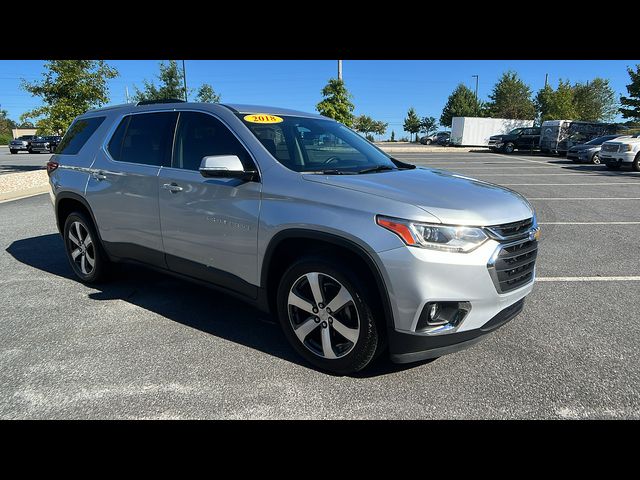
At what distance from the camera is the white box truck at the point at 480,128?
40.4 m

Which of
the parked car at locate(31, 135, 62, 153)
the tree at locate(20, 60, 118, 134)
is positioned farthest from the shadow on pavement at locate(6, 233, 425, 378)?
the parked car at locate(31, 135, 62, 153)

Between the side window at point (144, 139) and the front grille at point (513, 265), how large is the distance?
276 cm

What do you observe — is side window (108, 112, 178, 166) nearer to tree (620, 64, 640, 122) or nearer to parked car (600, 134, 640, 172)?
parked car (600, 134, 640, 172)

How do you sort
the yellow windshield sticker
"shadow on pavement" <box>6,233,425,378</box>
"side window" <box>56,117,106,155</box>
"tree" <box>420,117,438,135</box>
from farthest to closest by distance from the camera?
"tree" <box>420,117,438,135</box> → "side window" <box>56,117,106,155</box> → the yellow windshield sticker → "shadow on pavement" <box>6,233,425,378</box>

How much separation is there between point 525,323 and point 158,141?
142 inches

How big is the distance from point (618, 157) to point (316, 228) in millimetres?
20348

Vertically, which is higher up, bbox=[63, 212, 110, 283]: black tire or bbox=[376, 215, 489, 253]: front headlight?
bbox=[376, 215, 489, 253]: front headlight

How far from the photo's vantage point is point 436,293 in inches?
94.3

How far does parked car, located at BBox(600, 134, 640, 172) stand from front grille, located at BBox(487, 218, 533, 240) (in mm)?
19287

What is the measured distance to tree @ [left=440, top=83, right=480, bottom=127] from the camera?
64.0 m
